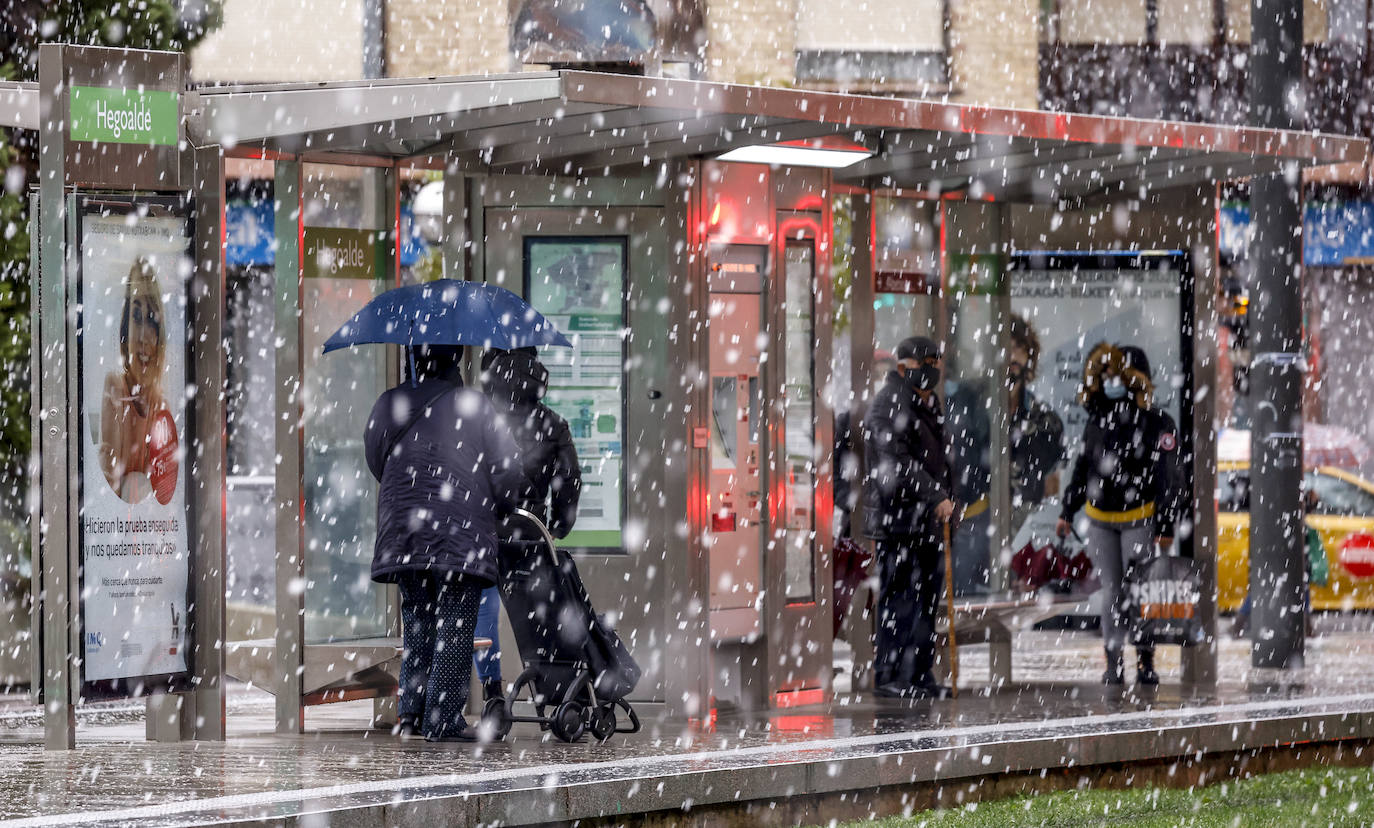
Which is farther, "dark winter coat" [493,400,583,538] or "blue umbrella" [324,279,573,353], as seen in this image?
"dark winter coat" [493,400,583,538]

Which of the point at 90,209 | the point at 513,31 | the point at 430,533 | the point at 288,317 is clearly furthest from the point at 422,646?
the point at 513,31

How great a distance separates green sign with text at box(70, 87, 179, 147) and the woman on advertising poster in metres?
0.55

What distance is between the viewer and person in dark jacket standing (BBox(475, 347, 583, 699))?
32.8 ft

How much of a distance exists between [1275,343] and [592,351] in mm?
5038

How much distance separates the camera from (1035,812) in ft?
29.4

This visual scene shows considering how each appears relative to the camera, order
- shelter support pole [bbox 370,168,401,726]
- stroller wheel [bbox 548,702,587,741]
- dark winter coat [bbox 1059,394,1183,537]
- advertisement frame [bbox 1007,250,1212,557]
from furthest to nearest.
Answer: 1. advertisement frame [bbox 1007,250,1212,557]
2. dark winter coat [bbox 1059,394,1183,537]
3. shelter support pole [bbox 370,168,401,726]
4. stroller wheel [bbox 548,702,587,741]

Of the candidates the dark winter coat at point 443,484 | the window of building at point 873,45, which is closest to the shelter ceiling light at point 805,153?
the dark winter coat at point 443,484

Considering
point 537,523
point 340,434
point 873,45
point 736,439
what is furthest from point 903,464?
point 873,45

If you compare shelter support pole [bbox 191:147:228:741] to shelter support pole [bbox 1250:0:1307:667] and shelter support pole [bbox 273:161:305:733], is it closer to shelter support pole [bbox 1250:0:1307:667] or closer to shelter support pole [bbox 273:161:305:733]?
shelter support pole [bbox 273:161:305:733]

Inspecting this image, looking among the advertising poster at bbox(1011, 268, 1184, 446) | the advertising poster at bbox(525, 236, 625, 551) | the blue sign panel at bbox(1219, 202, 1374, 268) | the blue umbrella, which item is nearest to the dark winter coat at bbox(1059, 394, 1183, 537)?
the advertising poster at bbox(1011, 268, 1184, 446)

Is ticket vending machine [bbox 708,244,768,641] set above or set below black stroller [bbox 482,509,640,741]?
above

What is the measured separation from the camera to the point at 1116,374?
1296 centimetres

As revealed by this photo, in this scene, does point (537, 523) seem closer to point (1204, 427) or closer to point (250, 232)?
point (1204, 427)

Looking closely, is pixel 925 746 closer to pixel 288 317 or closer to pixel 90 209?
pixel 288 317
